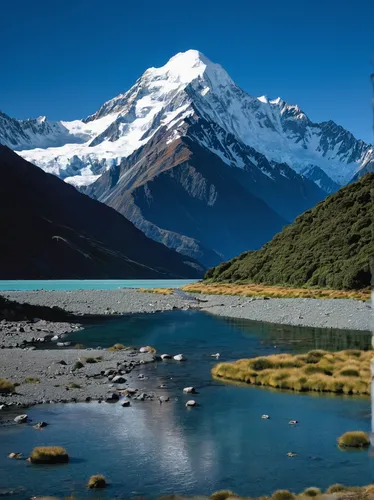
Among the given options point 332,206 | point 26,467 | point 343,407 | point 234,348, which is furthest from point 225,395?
point 332,206

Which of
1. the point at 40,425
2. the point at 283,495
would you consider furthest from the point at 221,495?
the point at 40,425

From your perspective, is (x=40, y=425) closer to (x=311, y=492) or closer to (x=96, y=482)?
(x=96, y=482)

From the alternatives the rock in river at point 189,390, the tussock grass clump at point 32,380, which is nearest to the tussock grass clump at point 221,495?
the rock in river at point 189,390

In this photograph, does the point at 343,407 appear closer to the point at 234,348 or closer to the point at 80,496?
the point at 80,496

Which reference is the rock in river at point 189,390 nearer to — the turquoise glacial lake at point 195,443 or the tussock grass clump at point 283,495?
the turquoise glacial lake at point 195,443

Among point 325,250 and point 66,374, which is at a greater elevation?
point 325,250

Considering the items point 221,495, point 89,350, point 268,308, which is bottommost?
point 221,495
